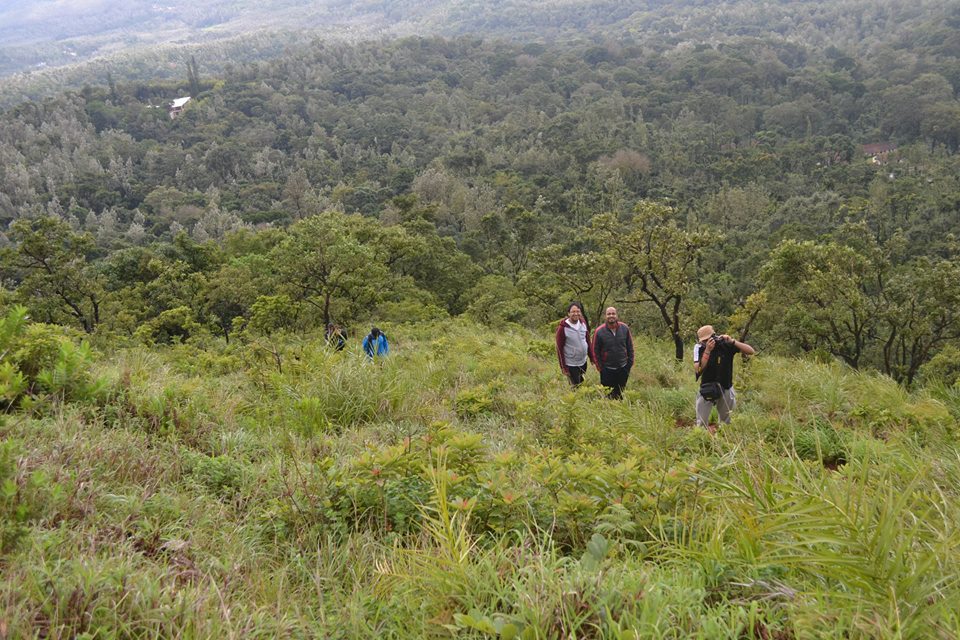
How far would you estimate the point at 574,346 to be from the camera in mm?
6125

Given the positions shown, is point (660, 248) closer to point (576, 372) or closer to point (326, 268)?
point (576, 372)

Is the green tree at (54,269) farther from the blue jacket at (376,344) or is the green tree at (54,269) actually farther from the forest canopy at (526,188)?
the blue jacket at (376,344)

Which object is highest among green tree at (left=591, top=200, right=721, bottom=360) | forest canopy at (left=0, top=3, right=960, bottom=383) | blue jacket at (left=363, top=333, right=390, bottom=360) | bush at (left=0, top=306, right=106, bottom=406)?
bush at (left=0, top=306, right=106, bottom=406)

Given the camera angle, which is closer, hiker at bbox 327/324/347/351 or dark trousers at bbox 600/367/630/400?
dark trousers at bbox 600/367/630/400

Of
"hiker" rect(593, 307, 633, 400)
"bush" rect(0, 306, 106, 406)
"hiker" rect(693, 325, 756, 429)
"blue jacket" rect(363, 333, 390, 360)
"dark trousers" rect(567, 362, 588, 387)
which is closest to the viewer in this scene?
"bush" rect(0, 306, 106, 406)

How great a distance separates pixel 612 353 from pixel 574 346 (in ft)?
1.56

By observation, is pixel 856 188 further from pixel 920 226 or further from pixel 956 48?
pixel 956 48

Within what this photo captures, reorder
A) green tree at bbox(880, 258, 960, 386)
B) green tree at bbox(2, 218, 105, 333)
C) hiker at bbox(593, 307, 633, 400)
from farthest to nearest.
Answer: green tree at bbox(2, 218, 105, 333)
green tree at bbox(880, 258, 960, 386)
hiker at bbox(593, 307, 633, 400)

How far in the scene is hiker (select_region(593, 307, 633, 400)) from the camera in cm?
581

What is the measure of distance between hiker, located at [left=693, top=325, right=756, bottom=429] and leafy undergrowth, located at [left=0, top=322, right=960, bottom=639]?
4.57 ft

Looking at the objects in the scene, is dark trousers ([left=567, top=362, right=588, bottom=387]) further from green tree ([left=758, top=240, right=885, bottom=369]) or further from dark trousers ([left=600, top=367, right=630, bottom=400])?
green tree ([left=758, top=240, right=885, bottom=369])

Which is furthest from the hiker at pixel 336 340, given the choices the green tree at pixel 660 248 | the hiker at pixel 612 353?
the green tree at pixel 660 248

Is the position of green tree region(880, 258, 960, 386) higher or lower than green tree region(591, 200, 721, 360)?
lower

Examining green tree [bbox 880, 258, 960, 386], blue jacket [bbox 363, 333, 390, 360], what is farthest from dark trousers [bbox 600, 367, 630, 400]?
green tree [bbox 880, 258, 960, 386]
